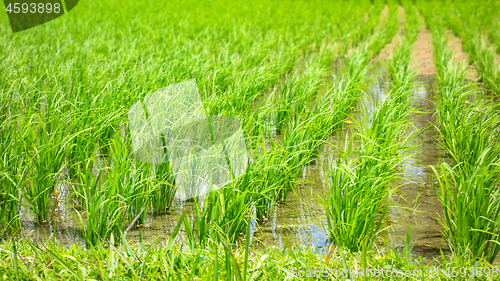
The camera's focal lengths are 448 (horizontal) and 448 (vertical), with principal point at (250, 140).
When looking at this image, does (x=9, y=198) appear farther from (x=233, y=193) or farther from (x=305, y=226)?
(x=305, y=226)

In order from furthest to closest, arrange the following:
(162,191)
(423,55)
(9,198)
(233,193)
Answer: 1. (423,55)
2. (162,191)
3. (9,198)
4. (233,193)

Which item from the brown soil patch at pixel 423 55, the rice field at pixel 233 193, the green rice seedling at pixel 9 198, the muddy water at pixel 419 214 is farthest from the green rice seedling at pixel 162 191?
the brown soil patch at pixel 423 55

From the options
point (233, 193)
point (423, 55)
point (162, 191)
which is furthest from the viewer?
point (423, 55)

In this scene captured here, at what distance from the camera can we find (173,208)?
2773mm

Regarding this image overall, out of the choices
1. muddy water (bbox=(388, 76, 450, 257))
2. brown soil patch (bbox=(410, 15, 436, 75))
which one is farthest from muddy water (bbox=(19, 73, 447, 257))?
brown soil patch (bbox=(410, 15, 436, 75))

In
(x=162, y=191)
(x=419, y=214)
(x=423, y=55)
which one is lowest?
(x=419, y=214)

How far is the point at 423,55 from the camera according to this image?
828cm

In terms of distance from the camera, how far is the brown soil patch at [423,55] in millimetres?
6930

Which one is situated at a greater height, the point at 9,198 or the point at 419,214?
the point at 9,198

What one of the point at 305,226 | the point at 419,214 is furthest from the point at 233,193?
the point at 419,214

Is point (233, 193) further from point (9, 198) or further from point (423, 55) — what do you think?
point (423, 55)

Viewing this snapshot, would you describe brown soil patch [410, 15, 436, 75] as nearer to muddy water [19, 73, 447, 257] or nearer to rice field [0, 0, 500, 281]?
rice field [0, 0, 500, 281]

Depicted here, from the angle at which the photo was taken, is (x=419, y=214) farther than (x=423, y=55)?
No

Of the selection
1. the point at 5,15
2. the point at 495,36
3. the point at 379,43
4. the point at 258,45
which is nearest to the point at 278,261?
the point at 258,45
